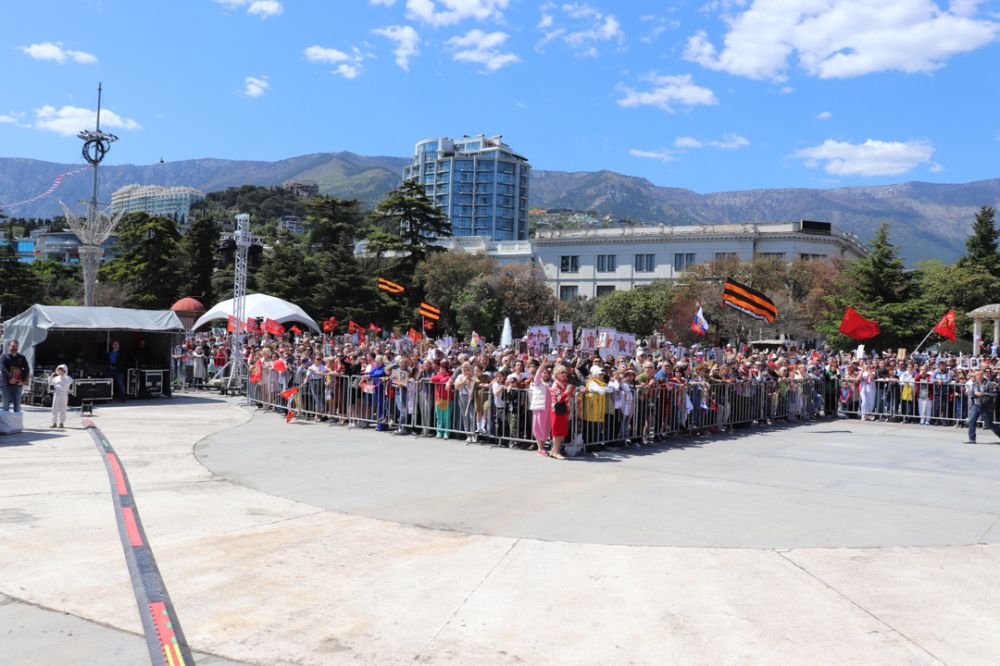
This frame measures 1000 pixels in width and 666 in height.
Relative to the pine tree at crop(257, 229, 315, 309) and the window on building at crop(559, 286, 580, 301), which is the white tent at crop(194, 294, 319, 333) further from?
the window on building at crop(559, 286, 580, 301)

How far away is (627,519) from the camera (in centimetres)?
862

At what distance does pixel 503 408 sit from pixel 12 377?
33.9 ft

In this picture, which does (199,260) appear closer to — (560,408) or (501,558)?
(560,408)

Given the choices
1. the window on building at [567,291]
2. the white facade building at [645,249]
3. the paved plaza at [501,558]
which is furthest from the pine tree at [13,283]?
the paved plaza at [501,558]

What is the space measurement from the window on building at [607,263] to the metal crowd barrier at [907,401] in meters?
67.6

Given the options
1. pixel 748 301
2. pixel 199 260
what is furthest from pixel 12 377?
pixel 199 260

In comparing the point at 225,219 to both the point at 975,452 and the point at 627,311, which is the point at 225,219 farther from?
the point at 975,452

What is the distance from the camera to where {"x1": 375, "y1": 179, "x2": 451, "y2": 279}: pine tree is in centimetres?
5816

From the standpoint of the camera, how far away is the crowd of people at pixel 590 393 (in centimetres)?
1376

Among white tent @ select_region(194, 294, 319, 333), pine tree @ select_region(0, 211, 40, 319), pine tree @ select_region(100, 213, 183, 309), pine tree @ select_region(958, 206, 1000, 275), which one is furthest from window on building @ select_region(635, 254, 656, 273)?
pine tree @ select_region(0, 211, 40, 319)

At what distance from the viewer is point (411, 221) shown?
5966 centimetres

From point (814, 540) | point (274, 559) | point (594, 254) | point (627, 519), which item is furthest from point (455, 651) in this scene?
point (594, 254)

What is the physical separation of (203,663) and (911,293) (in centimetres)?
4975

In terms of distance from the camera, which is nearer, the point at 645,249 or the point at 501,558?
the point at 501,558
